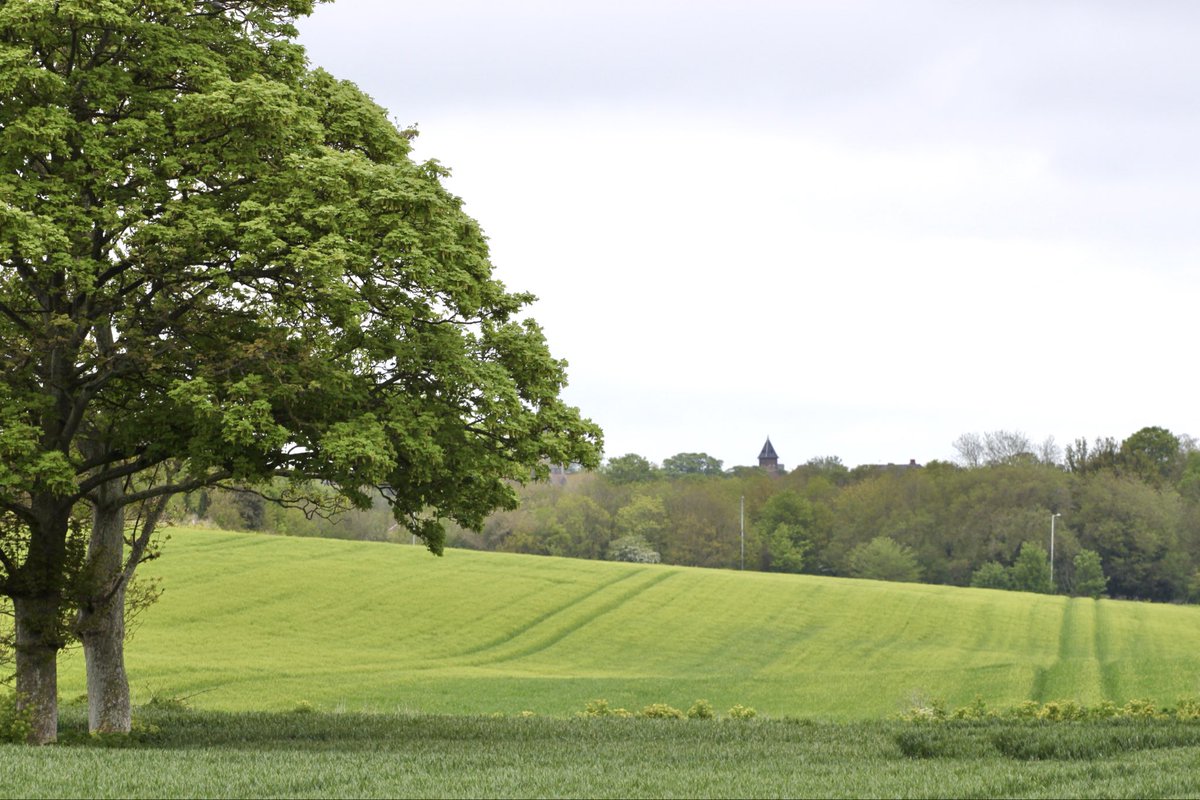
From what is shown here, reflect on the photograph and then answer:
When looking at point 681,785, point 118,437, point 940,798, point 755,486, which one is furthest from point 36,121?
point 755,486

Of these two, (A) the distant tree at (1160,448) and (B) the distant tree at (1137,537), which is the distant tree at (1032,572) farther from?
(A) the distant tree at (1160,448)

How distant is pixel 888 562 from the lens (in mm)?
119750

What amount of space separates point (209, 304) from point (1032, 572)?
106m

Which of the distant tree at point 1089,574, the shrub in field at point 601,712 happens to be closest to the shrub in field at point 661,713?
the shrub in field at point 601,712

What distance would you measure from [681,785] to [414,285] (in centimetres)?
1029

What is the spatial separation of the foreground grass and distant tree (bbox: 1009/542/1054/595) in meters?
96.0

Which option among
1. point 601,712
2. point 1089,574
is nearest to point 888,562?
point 1089,574

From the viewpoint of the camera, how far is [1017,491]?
404 ft

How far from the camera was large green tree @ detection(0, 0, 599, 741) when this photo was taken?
19.7 metres

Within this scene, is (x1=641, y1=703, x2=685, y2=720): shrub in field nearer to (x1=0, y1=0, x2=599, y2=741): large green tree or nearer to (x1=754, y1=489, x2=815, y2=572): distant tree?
(x1=0, y1=0, x2=599, y2=741): large green tree

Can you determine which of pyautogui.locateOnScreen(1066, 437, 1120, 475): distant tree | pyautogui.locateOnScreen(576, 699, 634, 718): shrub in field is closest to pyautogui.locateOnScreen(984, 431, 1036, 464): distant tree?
pyautogui.locateOnScreen(1066, 437, 1120, 475): distant tree

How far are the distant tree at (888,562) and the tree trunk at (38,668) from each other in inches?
4071

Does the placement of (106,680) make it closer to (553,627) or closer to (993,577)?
(553,627)

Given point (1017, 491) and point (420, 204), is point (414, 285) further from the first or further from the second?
point (1017, 491)
